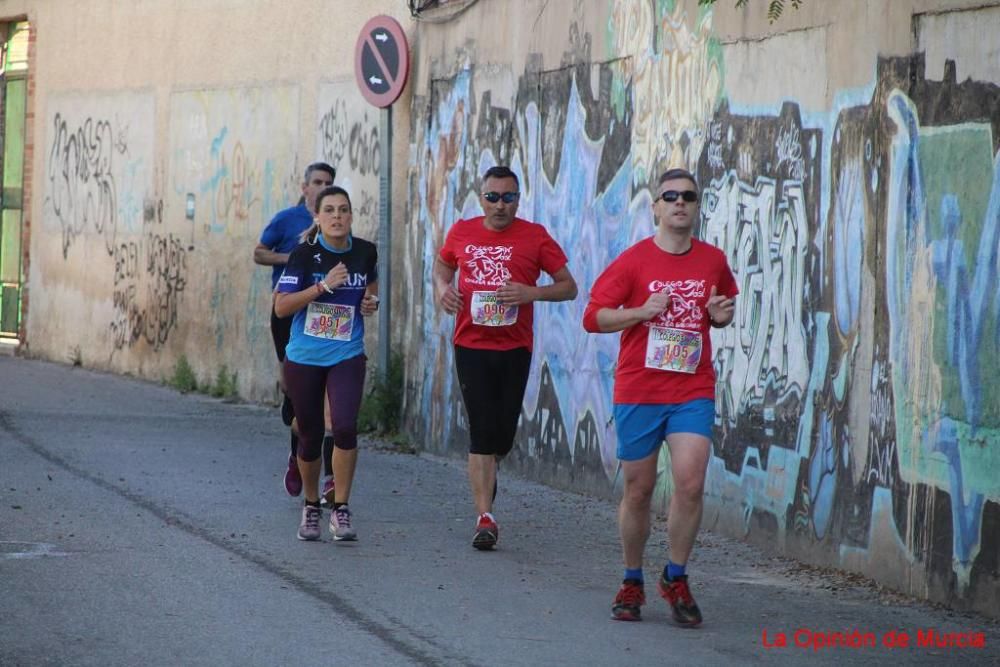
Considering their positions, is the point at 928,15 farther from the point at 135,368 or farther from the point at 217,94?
the point at 135,368

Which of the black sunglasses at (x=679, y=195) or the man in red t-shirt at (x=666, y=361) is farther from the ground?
the black sunglasses at (x=679, y=195)

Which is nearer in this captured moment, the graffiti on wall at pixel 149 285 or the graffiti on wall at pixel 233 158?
the graffiti on wall at pixel 233 158

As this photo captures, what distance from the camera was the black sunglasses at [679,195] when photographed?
7797 millimetres

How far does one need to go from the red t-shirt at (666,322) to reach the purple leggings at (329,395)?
7.32 feet

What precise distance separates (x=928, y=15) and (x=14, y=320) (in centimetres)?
1806

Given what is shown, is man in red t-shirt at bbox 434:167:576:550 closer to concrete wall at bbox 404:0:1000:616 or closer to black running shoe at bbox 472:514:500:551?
black running shoe at bbox 472:514:500:551

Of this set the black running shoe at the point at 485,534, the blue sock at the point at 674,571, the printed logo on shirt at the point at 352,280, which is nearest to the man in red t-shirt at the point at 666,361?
the blue sock at the point at 674,571

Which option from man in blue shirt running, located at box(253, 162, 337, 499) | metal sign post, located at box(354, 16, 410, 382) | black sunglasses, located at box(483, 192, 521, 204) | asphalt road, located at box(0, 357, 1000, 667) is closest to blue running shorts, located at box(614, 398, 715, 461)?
asphalt road, located at box(0, 357, 1000, 667)

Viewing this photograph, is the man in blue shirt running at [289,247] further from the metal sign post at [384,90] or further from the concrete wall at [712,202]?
the metal sign post at [384,90]

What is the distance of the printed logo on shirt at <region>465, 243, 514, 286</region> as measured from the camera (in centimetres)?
988

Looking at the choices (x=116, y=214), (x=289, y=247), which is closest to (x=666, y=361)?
(x=289, y=247)

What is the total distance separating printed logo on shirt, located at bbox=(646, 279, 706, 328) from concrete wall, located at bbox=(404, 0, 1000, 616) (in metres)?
1.18

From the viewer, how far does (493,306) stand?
984cm

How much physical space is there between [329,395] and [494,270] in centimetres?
107
